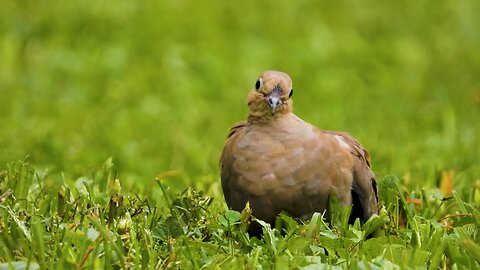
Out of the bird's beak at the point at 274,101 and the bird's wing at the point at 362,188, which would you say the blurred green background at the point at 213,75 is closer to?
the bird's wing at the point at 362,188

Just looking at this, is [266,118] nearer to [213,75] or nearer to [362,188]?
[362,188]

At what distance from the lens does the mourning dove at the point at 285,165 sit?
16.2ft

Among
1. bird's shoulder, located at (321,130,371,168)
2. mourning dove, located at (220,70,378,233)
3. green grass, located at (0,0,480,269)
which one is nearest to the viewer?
green grass, located at (0,0,480,269)

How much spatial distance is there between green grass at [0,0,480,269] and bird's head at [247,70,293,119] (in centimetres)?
43

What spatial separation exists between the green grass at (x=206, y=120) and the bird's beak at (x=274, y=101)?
47cm

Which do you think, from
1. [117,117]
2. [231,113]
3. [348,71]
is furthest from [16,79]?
[348,71]

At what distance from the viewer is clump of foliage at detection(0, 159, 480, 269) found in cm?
432

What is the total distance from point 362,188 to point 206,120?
13.9ft

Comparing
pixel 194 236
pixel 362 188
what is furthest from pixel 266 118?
pixel 194 236

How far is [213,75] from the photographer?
33.8 ft

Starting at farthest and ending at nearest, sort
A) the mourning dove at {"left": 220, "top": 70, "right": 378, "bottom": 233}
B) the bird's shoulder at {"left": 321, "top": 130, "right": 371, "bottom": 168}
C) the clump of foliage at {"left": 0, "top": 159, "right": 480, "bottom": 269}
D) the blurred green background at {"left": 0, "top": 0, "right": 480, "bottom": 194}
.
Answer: the blurred green background at {"left": 0, "top": 0, "right": 480, "bottom": 194}, the bird's shoulder at {"left": 321, "top": 130, "right": 371, "bottom": 168}, the mourning dove at {"left": 220, "top": 70, "right": 378, "bottom": 233}, the clump of foliage at {"left": 0, "top": 159, "right": 480, "bottom": 269}

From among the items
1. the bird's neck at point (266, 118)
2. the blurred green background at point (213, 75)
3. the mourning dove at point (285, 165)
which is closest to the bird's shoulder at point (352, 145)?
the mourning dove at point (285, 165)

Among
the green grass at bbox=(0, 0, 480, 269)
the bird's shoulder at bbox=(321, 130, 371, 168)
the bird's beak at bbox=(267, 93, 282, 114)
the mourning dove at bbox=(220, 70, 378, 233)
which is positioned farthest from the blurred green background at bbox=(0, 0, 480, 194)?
the bird's beak at bbox=(267, 93, 282, 114)

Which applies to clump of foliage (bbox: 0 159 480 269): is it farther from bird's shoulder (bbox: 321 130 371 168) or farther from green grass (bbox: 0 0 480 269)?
bird's shoulder (bbox: 321 130 371 168)
